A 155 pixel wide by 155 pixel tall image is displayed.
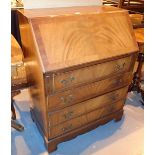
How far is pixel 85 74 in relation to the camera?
154cm

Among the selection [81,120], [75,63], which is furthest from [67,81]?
[81,120]

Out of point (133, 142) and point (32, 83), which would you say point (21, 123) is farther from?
point (133, 142)

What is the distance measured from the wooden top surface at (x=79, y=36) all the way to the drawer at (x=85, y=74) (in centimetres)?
7

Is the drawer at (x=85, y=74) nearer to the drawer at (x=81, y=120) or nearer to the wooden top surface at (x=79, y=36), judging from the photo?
the wooden top surface at (x=79, y=36)

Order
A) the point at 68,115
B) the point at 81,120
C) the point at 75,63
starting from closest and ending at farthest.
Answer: the point at 75,63 < the point at 68,115 < the point at 81,120

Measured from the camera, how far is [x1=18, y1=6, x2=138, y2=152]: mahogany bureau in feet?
4.57

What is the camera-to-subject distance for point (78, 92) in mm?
1596

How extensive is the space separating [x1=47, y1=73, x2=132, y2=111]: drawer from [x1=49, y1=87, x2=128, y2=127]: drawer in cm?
5

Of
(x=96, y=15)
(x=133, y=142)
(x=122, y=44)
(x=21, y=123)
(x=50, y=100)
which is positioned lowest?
(x=133, y=142)

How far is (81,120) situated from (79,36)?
760mm

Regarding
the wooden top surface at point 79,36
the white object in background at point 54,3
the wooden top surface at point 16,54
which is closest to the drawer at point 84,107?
the wooden top surface at point 79,36

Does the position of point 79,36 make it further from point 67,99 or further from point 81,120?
point 81,120
